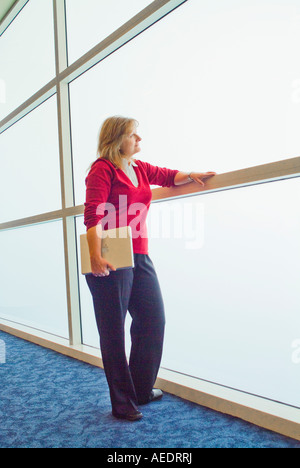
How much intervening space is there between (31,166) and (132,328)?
6.68 feet

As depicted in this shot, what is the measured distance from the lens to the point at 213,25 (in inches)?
69.4

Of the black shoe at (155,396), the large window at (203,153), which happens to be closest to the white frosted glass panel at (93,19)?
the large window at (203,153)

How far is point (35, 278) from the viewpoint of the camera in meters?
3.19

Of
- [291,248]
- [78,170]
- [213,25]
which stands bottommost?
[291,248]

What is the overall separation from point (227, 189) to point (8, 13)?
9.82 ft

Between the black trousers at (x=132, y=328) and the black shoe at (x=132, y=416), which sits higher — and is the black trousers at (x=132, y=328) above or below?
above

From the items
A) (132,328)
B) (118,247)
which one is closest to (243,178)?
(118,247)

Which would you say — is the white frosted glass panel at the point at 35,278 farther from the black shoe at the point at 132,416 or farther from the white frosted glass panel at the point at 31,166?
the black shoe at the point at 132,416

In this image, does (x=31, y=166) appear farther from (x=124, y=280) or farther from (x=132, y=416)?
(x=132, y=416)

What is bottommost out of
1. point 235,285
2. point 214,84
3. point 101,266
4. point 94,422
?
point 94,422

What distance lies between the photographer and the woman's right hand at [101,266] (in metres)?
1.48

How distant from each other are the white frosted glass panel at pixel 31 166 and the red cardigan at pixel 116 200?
1.37 meters

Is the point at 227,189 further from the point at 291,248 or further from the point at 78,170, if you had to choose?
the point at 78,170
